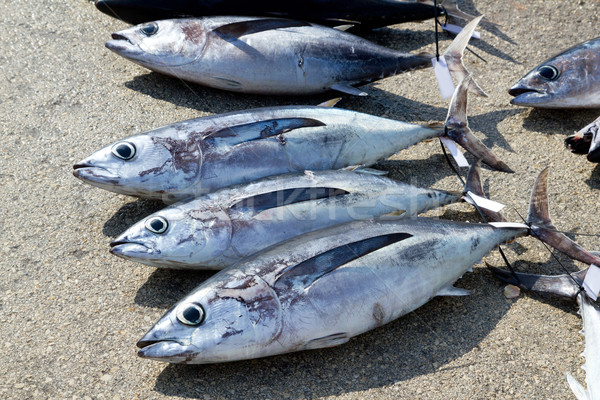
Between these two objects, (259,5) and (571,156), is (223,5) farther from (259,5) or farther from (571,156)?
(571,156)

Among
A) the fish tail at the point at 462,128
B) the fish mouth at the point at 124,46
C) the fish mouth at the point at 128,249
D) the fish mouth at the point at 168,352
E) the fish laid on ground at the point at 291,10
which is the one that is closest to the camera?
the fish mouth at the point at 168,352

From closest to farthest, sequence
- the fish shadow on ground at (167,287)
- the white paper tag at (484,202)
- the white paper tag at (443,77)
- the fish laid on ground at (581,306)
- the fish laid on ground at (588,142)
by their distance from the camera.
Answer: the fish laid on ground at (581,306)
the fish shadow on ground at (167,287)
the white paper tag at (484,202)
the fish laid on ground at (588,142)
the white paper tag at (443,77)

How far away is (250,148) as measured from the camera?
10.8ft

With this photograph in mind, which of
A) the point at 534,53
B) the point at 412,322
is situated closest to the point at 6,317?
the point at 412,322

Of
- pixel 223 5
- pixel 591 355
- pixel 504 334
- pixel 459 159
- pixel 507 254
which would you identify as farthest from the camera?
pixel 223 5

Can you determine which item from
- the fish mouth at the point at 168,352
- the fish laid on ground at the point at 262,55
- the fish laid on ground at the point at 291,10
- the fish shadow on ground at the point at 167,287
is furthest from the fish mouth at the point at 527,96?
the fish mouth at the point at 168,352

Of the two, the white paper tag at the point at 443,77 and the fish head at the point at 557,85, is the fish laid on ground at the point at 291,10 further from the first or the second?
the fish head at the point at 557,85

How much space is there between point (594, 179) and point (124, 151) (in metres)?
2.66

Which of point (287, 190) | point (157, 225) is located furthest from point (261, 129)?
point (157, 225)

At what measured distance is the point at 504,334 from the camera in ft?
9.28

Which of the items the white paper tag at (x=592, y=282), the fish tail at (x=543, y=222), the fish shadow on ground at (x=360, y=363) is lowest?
the fish shadow on ground at (x=360, y=363)

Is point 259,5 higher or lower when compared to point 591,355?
higher

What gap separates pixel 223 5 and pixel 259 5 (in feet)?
0.80

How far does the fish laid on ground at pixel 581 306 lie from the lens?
8.33ft
